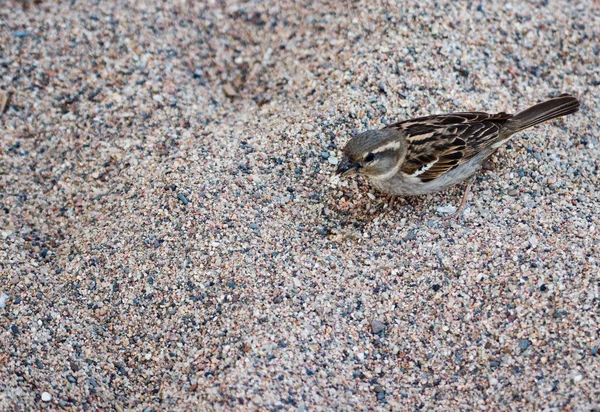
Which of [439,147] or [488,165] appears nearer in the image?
[439,147]

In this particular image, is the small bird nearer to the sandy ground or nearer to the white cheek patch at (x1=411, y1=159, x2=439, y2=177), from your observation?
the white cheek patch at (x1=411, y1=159, x2=439, y2=177)

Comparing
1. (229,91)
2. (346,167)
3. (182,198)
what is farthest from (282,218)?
(229,91)

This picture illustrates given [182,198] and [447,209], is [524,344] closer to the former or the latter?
[447,209]

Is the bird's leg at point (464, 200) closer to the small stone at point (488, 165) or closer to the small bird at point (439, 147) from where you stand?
the small bird at point (439, 147)

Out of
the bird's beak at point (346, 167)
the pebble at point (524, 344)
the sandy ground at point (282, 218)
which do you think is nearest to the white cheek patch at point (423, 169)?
the sandy ground at point (282, 218)

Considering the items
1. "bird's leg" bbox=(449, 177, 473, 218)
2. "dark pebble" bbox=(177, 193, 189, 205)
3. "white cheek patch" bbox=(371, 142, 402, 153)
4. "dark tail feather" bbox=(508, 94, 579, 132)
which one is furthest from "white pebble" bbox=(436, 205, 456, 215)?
"dark pebble" bbox=(177, 193, 189, 205)
